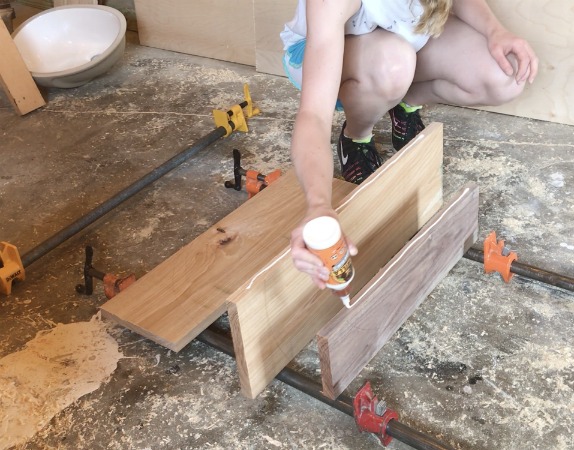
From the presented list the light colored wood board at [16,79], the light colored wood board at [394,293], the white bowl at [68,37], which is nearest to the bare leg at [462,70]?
the light colored wood board at [394,293]

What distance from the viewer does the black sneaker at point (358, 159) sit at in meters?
2.03

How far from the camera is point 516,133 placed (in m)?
2.30

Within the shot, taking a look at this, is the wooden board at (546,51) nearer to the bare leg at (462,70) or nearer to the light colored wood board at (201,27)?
the bare leg at (462,70)

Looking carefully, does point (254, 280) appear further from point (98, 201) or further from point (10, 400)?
point (98, 201)

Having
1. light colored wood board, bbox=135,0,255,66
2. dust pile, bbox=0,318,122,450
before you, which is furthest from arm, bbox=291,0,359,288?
light colored wood board, bbox=135,0,255,66

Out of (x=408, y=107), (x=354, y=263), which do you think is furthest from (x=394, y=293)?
(x=408, y=107)

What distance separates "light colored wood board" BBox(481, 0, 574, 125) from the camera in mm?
2197

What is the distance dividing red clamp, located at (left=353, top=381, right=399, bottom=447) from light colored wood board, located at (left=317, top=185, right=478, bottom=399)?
68 mm

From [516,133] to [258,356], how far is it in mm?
1356

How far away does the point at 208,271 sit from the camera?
1709 mm

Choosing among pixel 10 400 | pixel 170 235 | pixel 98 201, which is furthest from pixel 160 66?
pixel 10 400

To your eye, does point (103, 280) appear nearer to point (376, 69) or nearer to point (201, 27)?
point (376, 69)

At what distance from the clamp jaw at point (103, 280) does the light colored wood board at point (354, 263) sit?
458mm

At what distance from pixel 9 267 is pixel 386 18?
115cm
